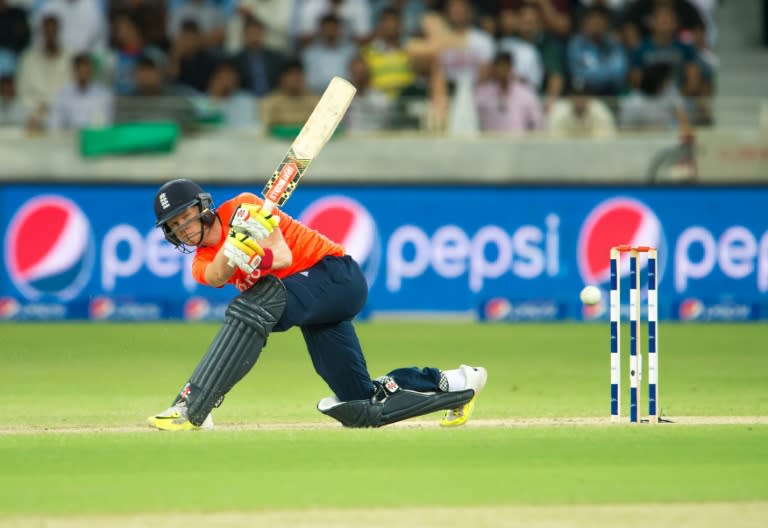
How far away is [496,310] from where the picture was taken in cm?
1533

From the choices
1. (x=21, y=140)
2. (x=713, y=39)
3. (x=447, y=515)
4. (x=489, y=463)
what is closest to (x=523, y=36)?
(x=713, y=39)

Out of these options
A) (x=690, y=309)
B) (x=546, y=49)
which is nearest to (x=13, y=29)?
(x=546, y=49)

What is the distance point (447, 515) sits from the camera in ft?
16.9

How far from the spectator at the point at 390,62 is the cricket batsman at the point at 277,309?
8.66 metres

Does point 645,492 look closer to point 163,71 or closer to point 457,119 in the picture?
point 457,119

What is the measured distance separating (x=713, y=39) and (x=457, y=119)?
3.91 metres

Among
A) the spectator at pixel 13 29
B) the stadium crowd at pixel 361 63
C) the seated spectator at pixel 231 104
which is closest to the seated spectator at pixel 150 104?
the stadium crowd at pixel 361 63

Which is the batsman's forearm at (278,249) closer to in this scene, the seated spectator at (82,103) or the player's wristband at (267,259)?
the player's wristband at (267,259)

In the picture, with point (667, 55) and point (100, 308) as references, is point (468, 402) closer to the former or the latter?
point (100, 308)

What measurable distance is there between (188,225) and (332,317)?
810 mm

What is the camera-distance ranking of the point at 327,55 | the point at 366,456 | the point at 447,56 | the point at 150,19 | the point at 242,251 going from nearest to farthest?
the point at 366,456 → the point at 242,251 → the point at 447,56 → the point at 327,55 → the point at 150,19

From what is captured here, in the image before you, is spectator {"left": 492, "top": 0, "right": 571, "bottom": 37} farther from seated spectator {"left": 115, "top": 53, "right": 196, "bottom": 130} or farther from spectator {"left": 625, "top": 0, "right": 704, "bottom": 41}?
seated spectator {"left": 115, "top": 53, "right": 196, "bottom": 130}

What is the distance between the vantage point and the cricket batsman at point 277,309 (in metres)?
6.94

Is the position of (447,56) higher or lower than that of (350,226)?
higher
